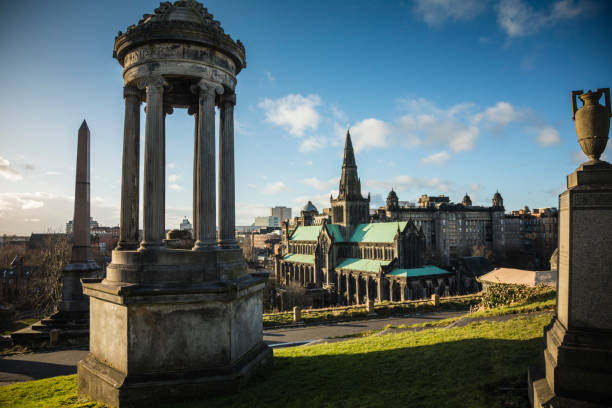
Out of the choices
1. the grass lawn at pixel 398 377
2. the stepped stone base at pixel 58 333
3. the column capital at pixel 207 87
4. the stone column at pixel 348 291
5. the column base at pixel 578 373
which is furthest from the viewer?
the stone column at pixel 348 291

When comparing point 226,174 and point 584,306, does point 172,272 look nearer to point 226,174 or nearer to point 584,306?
point 226,174

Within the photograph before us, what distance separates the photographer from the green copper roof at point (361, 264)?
199 ft

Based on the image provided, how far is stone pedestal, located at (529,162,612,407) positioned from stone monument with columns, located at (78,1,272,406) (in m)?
5.70

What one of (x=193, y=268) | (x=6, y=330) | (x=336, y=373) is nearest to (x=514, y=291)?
(x=336, y=373)

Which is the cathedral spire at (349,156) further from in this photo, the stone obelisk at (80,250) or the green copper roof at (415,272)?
the stone obelisk at (80,250)

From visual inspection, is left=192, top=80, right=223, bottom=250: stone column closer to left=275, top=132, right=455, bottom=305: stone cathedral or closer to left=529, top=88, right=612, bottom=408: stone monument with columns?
left=529, top=88, right=612, bottom=408: stone monument with columns

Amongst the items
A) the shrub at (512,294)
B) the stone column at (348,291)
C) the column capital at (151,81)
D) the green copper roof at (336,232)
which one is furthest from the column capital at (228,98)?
the green copper roof at (336,232)

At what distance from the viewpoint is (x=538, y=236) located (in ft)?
373

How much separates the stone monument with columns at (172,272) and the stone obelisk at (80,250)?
10.2 meters

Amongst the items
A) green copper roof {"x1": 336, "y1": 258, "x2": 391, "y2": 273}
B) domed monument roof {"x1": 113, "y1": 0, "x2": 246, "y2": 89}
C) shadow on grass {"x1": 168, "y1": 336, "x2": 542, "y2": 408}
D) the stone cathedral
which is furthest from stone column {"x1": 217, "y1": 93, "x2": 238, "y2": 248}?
green copper roof {"x1": 336, "y1": 258, "x2": 391, "y2": 273}

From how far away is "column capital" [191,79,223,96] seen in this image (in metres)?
8.83

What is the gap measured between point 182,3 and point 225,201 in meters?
5.03

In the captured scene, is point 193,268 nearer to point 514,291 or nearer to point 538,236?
point 514,291

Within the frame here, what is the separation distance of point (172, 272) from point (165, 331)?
123 cm
